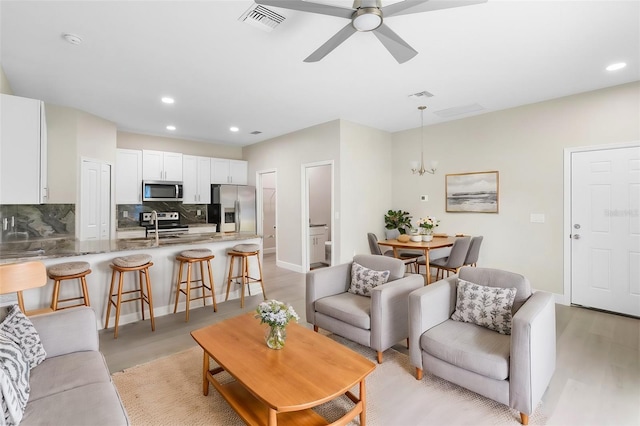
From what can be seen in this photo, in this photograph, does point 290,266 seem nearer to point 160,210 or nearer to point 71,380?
point 160,210

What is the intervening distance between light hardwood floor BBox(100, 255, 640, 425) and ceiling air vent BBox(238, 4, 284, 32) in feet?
9.39

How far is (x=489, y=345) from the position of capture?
6.64 feet

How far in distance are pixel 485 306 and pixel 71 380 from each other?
2652 mm

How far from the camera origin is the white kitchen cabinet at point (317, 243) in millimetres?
6328

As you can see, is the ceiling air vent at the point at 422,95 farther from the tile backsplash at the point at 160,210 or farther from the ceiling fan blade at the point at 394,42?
the tile backsplash at the point at 160,210

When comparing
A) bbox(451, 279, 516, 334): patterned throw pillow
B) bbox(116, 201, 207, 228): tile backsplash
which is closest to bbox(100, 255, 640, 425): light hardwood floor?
bbox(451, 279, 516, 334): patterned throw pillow

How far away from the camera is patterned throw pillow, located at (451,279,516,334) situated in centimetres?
223

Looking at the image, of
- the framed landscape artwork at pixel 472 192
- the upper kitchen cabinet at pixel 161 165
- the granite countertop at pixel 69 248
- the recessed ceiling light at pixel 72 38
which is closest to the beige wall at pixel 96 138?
the upper kitchen cabinet at pixel 161 165

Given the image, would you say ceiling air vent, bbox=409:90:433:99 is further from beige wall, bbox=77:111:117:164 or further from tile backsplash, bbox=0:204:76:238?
tile backsplash, bbox=0:204:76:238

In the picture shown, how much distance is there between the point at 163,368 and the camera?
2496 mm

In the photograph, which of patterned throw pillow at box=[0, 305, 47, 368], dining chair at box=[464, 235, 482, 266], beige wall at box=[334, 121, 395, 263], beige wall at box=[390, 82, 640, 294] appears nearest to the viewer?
patterned throw pillow at box=[0, 305, 47, 368]

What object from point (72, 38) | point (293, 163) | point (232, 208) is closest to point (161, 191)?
point (232, 208)

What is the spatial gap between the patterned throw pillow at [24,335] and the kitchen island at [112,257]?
1.16m

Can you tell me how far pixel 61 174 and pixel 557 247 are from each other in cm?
692
